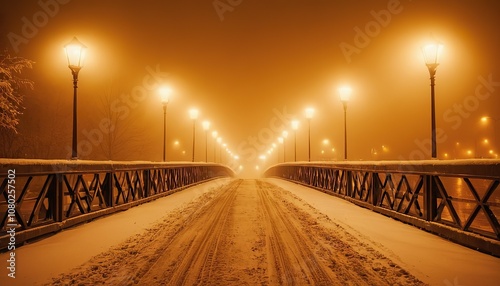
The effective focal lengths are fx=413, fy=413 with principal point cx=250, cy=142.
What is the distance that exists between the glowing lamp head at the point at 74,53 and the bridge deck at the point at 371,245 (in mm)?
4671

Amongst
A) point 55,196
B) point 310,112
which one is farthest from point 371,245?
point 310,112

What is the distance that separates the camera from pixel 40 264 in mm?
6406

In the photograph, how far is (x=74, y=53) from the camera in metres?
12.2

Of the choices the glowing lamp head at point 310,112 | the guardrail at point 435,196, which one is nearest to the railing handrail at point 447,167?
the guardrail at point 435,196

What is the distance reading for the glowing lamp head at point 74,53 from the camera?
40.0ft

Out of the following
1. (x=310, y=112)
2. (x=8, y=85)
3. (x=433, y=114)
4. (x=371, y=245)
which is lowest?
(x=371, y=245)

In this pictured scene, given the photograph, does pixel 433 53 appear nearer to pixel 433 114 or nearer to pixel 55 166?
pixel 433 114

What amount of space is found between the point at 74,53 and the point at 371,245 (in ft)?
32.2

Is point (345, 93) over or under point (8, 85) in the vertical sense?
over

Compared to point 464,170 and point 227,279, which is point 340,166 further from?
point 227,279

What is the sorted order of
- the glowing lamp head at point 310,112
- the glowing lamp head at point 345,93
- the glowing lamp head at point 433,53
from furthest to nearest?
1. the glowing lamp head at point 310,112
2. the glowing lamp head at point 345,93
3. the glowing lamp head at point 433,53

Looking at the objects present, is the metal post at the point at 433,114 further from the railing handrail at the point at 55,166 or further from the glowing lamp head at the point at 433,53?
the railing handrail at the point at 55,166

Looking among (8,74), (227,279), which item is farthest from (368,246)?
(8,74)

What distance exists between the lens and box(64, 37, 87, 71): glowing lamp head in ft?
40.0
